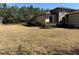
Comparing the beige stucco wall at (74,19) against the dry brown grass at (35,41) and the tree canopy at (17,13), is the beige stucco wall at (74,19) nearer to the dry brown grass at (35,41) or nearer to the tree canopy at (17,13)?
the dry brown grass at (35,41)

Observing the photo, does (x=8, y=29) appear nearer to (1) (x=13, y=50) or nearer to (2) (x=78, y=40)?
(1) (x=13, y=50)

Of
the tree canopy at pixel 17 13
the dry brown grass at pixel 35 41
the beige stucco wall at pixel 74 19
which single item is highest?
the tree canopy at pixel 17 13

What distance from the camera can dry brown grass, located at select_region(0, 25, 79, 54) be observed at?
16.4 ft

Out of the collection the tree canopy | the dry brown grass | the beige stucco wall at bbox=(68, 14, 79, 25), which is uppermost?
the tree canopy

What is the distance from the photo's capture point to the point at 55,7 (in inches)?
198

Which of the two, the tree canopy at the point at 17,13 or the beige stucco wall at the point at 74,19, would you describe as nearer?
the tree canopy at the point at 17,13

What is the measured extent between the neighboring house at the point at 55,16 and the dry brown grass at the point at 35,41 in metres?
0.09

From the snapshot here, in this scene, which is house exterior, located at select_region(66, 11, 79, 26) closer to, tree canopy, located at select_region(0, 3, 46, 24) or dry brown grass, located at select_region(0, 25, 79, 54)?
dry brown grass, located at select_region(0, 25, 79, 54)

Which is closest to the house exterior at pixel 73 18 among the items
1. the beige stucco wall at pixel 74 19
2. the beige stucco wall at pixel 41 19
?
the beige stucco wall at pixel 74 19

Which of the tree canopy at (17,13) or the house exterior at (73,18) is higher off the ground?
the tree canopy at (17,13)

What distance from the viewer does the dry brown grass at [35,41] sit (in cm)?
498

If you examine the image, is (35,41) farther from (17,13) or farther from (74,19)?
(74,19)

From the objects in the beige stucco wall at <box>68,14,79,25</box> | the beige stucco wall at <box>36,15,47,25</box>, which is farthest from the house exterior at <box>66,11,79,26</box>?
the beige stucco wall at <box>36,15,47,25</box>

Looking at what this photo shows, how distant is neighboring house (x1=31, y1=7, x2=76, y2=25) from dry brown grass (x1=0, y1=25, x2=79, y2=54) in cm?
9
